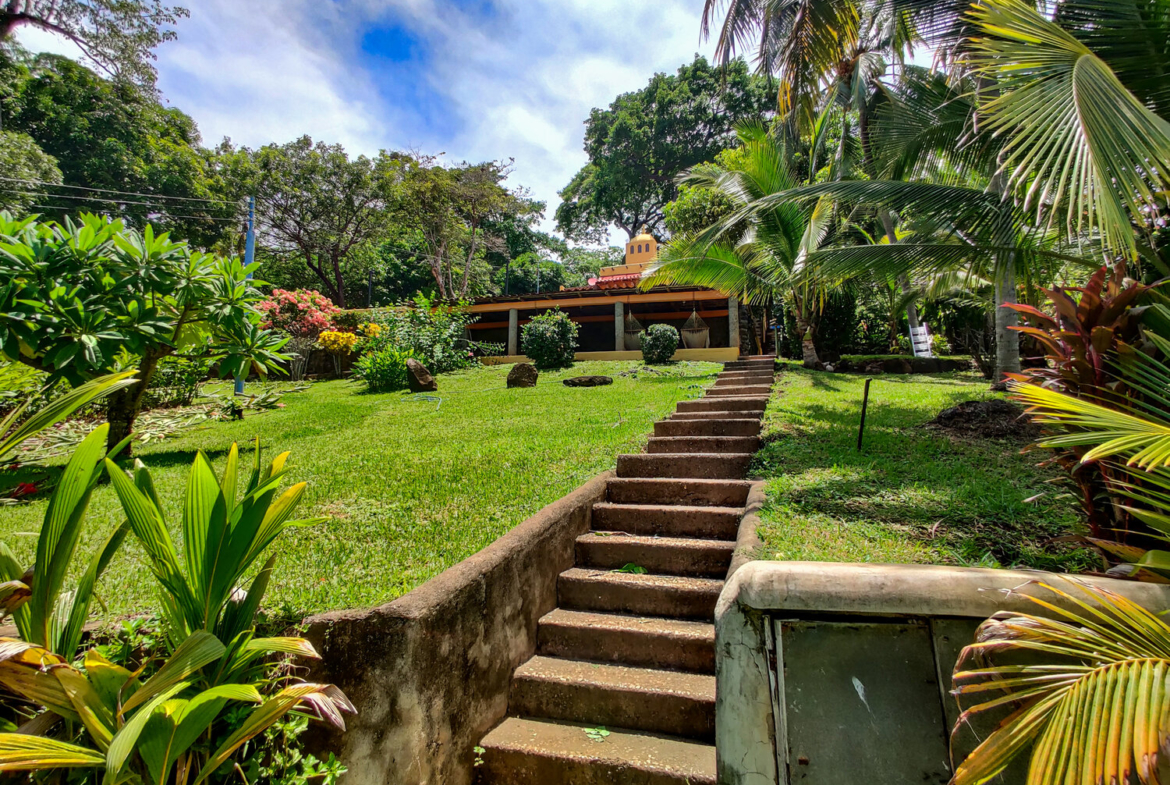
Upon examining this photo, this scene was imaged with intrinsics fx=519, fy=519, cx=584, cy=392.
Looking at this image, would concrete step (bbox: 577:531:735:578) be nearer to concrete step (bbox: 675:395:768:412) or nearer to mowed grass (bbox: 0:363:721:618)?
mowed grass (bbox: 0:363:721:618)

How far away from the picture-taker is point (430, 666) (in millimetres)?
2281

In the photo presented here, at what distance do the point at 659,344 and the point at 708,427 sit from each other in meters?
8.32

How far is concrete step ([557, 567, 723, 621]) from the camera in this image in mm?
3160

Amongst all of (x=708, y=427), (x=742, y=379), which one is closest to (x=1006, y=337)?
(x=742, y=379)

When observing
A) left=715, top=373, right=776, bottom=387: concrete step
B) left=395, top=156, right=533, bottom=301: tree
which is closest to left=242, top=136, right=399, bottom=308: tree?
left=395, top=156, right=533, bottom=301: tree

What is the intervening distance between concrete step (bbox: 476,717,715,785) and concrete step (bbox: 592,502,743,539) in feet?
4.87

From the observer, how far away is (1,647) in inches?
57.4

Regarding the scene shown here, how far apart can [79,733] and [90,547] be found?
7.01 feet

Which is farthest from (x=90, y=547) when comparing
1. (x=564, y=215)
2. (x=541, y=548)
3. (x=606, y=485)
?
(x=564, y=215)

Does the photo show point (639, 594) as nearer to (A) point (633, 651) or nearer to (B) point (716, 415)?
(A) point (633, 651)

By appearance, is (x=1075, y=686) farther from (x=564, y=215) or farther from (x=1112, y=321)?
(x=564, y=215)

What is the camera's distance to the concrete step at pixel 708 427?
5.56 metres

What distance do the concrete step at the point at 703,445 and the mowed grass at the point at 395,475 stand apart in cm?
26

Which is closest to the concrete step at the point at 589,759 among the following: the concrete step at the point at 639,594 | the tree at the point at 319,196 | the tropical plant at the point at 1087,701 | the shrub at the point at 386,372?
the concrete step at the point at 639,594
